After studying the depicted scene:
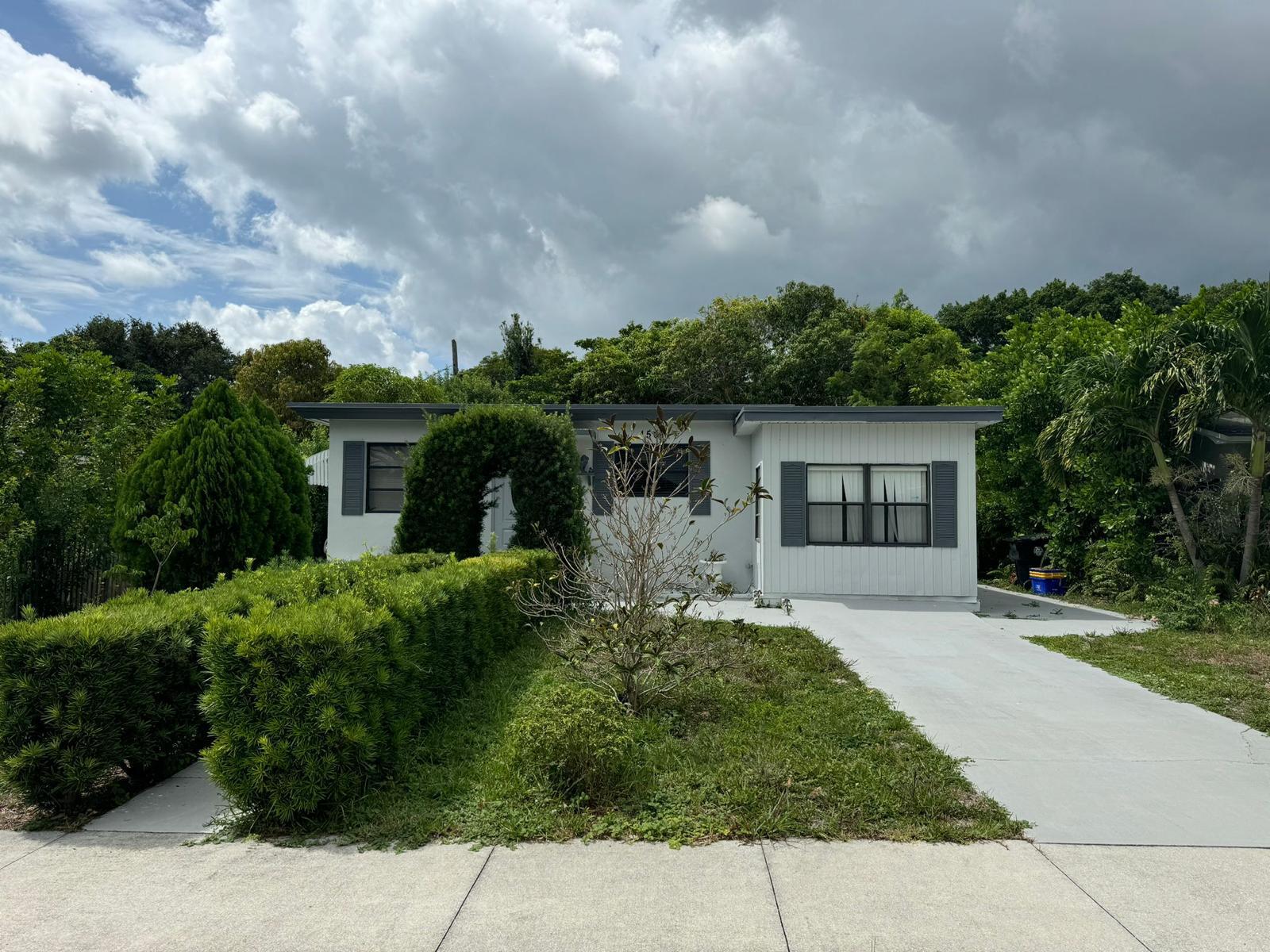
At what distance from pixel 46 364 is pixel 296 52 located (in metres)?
5.71

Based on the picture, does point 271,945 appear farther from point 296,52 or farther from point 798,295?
point 798,295

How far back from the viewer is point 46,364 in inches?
415

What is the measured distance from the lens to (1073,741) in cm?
506

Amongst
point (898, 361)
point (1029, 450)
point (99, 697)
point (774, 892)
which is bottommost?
point (774, 892)

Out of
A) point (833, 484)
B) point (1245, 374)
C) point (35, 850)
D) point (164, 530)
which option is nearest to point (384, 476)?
point (164, 530)

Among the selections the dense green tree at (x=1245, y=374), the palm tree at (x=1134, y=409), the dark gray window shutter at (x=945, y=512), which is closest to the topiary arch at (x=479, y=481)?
the dark gray window shutter at (x=945, y=512)

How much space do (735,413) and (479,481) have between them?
16.2 ft

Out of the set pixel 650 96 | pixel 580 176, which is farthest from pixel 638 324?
pixel 650 96

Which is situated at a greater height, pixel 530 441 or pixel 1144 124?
pixel 1144 124

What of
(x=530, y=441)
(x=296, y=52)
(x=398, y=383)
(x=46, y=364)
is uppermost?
(x=296, y=52)

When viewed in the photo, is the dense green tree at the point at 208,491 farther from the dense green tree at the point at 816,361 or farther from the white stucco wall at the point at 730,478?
the dense green tree at the point at 816,361

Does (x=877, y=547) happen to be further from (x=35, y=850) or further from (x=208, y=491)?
(x=35, y=850)

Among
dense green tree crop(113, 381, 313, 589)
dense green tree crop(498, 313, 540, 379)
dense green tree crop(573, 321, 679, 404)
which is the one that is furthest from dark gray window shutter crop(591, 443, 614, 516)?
dense green tree crop(498, 313, 540, 379)

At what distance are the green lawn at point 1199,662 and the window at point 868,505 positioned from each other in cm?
330
